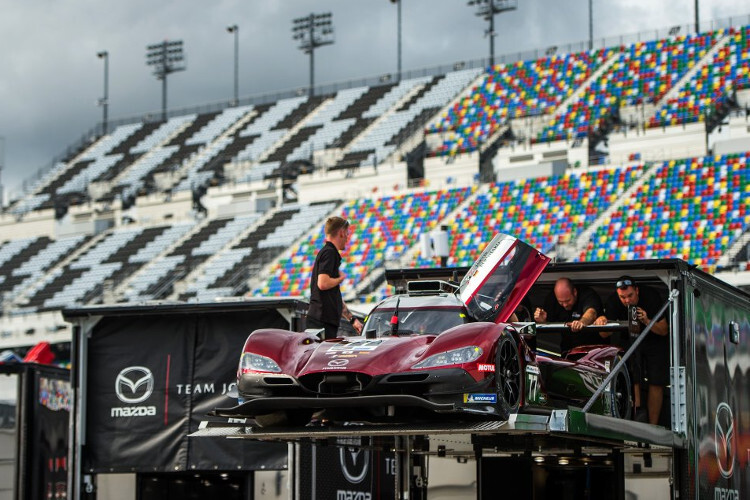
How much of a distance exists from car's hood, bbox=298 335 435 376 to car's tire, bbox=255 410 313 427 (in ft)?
1.17

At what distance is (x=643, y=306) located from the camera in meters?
10.6

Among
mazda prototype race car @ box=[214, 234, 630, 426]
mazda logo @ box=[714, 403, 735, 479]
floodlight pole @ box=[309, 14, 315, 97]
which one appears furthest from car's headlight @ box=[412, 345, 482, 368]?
floodlight pole @ box=[309, 14, 315, 97]

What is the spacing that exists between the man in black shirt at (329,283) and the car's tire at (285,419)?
1.58 metres

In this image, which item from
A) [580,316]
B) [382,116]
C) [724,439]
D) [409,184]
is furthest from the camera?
[382,116]

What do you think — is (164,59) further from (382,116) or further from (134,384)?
(134,384)

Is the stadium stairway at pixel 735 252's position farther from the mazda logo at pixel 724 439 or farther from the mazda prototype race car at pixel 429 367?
the mazda prototype race car at pixel 429 367

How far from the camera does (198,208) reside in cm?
5578

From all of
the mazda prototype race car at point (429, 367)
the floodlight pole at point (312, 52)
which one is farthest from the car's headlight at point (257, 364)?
the floodlight pole at point (312, 52)

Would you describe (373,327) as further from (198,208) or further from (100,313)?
(198,208)

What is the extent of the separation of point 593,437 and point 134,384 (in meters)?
5.47

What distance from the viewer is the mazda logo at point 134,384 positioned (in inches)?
490

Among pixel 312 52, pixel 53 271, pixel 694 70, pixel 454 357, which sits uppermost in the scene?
pixel 312 52

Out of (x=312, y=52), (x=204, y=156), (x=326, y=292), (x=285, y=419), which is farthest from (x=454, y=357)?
(x=312, y=52)

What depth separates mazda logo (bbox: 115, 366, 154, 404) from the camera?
490 inches
